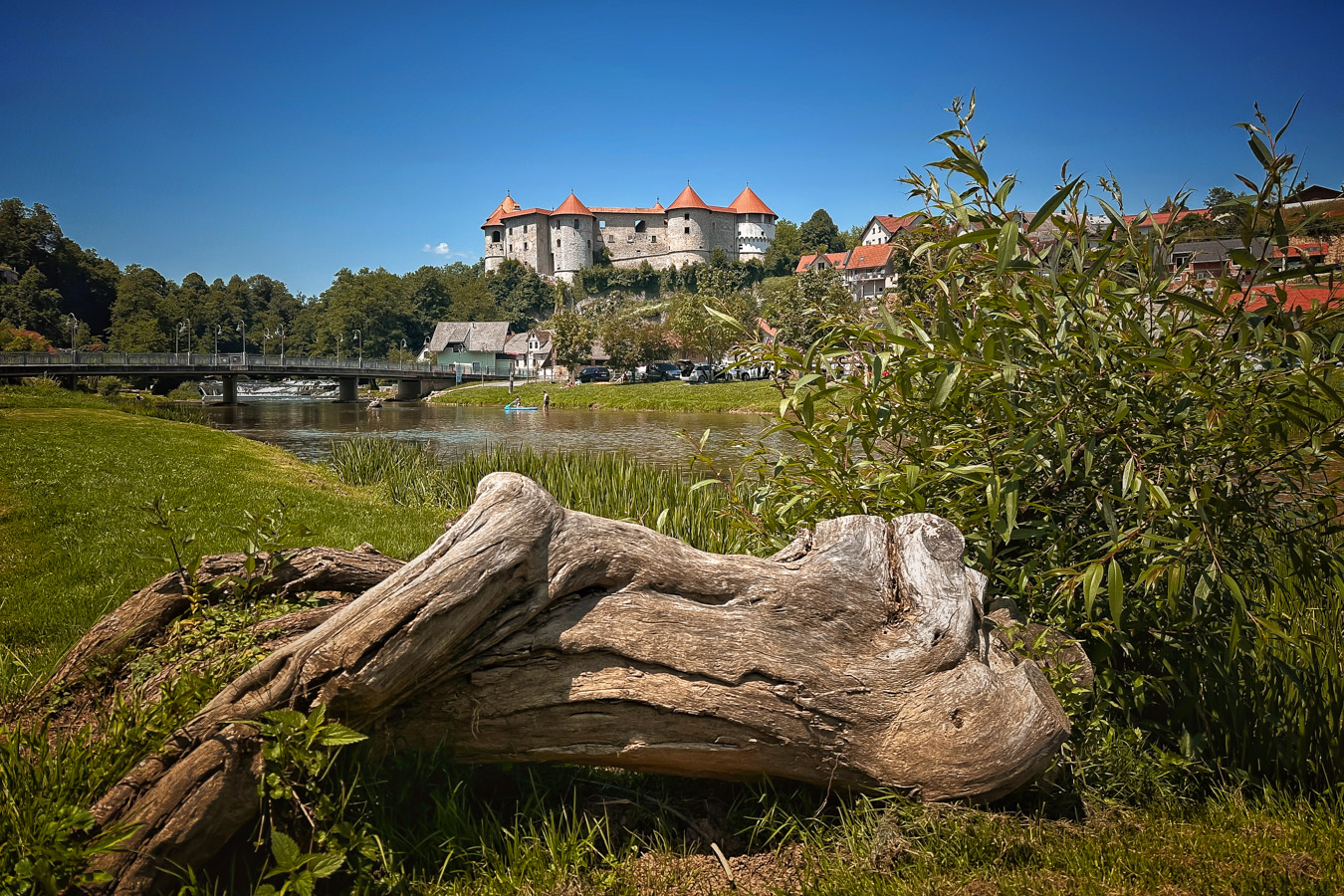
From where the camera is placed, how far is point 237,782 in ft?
7.07

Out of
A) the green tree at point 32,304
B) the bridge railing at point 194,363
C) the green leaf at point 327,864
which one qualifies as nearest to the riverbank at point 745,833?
the green leaf at point 327,864

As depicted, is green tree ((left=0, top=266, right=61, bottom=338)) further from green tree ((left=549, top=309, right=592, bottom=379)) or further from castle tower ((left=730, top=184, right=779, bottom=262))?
castle tower ((left=730, top=184, right=779, bottom=262))

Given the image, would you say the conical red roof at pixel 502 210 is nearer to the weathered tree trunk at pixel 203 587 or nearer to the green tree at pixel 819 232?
the green tree at pixel 819 232

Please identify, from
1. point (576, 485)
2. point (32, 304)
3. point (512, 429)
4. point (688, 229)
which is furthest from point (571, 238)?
point (576, 485)

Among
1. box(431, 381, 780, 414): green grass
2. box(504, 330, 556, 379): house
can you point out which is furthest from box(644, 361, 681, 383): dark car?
box(504, 330, 556, 379): house

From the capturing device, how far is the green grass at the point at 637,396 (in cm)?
4631

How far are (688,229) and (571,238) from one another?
17798mm

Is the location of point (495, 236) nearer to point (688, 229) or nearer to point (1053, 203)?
point (688, 229)

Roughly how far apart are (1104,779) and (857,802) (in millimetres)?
923

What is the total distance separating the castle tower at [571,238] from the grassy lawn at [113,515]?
105005 millimetres

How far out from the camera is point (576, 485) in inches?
414

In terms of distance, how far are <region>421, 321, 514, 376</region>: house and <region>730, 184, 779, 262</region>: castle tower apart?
4156cm

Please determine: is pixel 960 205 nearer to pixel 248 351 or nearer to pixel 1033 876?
pixel 1033 876

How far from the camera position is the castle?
383 ft
